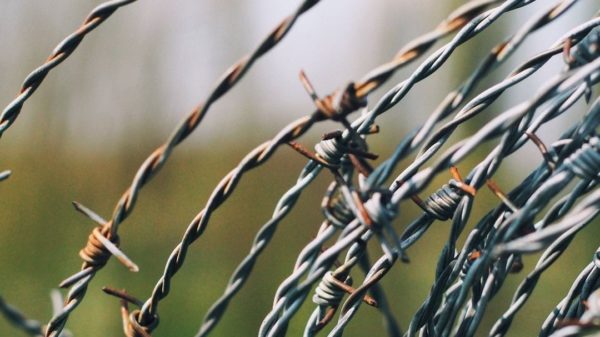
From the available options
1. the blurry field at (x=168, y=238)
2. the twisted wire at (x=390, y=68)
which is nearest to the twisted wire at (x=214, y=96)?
the twisted wire at (x=390, y=68)

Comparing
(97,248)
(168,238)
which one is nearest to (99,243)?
(97,248)

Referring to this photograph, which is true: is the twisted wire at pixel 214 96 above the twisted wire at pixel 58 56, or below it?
below

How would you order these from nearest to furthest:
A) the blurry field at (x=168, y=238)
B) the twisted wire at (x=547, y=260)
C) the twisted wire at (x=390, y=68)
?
the twisted wire at (x=390, y=68)
the twisted wire at (x=547, y=260)
the blurry field at (x=168, y=238)

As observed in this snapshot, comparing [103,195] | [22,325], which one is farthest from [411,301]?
[22,325]

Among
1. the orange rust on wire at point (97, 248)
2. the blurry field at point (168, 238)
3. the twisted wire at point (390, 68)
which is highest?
the orange rust on wire at point (97, 248)

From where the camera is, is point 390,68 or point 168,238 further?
point 168,238

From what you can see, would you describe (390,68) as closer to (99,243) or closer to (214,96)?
(214,96)

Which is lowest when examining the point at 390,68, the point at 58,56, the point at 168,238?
the point at 168,238

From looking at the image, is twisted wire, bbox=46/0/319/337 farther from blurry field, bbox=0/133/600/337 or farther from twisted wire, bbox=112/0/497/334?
blurry field, bbox=0/133/600/337

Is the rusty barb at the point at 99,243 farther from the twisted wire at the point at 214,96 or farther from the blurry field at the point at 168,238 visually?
the blurry field at the point at 168,238

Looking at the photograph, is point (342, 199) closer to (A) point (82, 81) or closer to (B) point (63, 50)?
(B) point (63, 50)
